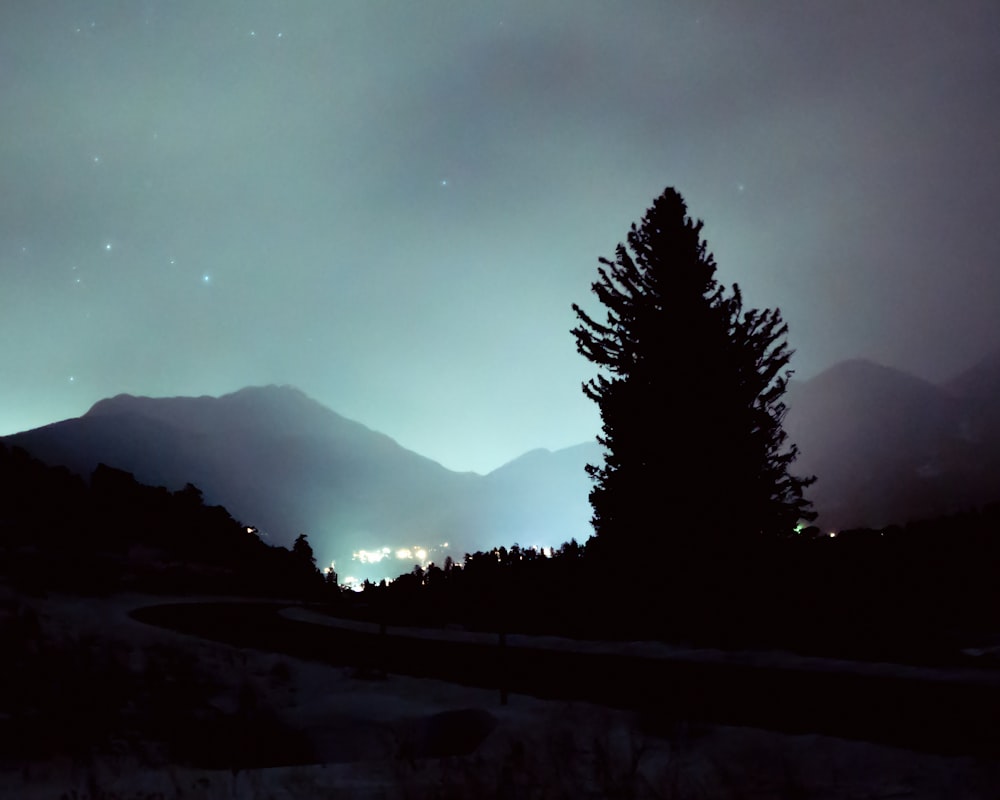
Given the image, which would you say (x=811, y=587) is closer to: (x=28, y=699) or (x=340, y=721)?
(x=340, y=721)

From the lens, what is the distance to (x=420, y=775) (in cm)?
477

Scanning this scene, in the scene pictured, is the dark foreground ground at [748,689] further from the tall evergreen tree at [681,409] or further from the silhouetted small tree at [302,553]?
the silhouetted small tree at [302,553]

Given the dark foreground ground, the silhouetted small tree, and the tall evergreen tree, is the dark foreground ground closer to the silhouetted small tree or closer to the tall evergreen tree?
the tall evergreen tree

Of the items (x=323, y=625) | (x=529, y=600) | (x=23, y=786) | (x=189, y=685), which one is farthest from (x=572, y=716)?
(x=323, y=625)


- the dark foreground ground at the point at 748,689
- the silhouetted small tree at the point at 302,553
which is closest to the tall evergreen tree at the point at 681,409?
the dark foreground ground at the point at 748,689

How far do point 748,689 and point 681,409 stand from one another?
838 centimetres

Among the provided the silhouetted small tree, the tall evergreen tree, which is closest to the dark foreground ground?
the tall evergreen tree

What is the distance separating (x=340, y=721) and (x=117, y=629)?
8989 mm

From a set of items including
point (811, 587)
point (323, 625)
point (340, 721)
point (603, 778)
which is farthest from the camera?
point (323, 625)

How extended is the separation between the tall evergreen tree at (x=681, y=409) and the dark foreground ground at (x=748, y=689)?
4721 millimetres

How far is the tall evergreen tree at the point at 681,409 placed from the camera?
552 inches

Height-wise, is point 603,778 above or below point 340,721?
above

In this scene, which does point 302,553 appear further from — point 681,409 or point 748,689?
point 748,689

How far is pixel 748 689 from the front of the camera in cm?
676
